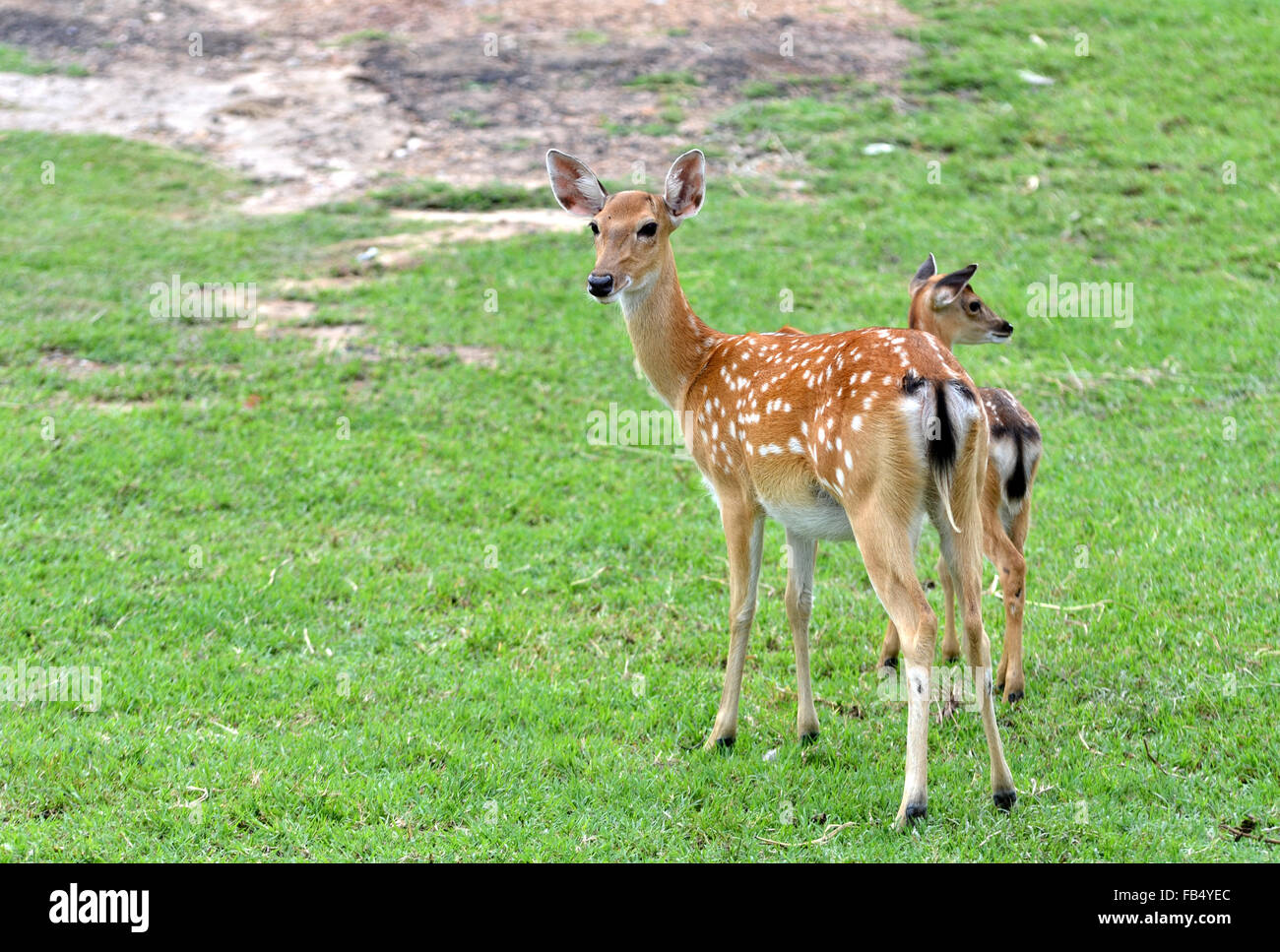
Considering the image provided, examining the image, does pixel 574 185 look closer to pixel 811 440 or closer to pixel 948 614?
pixel 811 440

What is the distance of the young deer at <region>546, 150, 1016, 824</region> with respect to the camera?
16.9 ft

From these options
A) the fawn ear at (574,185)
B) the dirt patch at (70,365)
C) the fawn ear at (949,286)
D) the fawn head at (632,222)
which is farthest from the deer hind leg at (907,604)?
the dirt patch at (70,365)

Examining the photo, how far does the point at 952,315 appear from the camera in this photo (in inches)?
285

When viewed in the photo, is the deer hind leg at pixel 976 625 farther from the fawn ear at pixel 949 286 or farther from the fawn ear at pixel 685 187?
the fawn ear at pixel 685 187

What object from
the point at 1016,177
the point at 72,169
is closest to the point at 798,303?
the point at 1016,177

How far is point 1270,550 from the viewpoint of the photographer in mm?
7605

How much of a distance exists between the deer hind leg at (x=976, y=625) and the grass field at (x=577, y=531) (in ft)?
0.59

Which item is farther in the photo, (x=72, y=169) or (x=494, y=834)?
(x=72, y=169)

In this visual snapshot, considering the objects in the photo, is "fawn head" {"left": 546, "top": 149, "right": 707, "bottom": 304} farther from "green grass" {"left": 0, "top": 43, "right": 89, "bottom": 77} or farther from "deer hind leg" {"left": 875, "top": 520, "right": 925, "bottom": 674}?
"green grass" {"left": 0, "top": 43, "right": 89, "bottom": 77}

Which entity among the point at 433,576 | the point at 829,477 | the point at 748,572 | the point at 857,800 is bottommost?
the point at 433,576

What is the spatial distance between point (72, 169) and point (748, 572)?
11.5m

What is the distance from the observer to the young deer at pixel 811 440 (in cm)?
514

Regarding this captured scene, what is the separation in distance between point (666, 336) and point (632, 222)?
638mm
